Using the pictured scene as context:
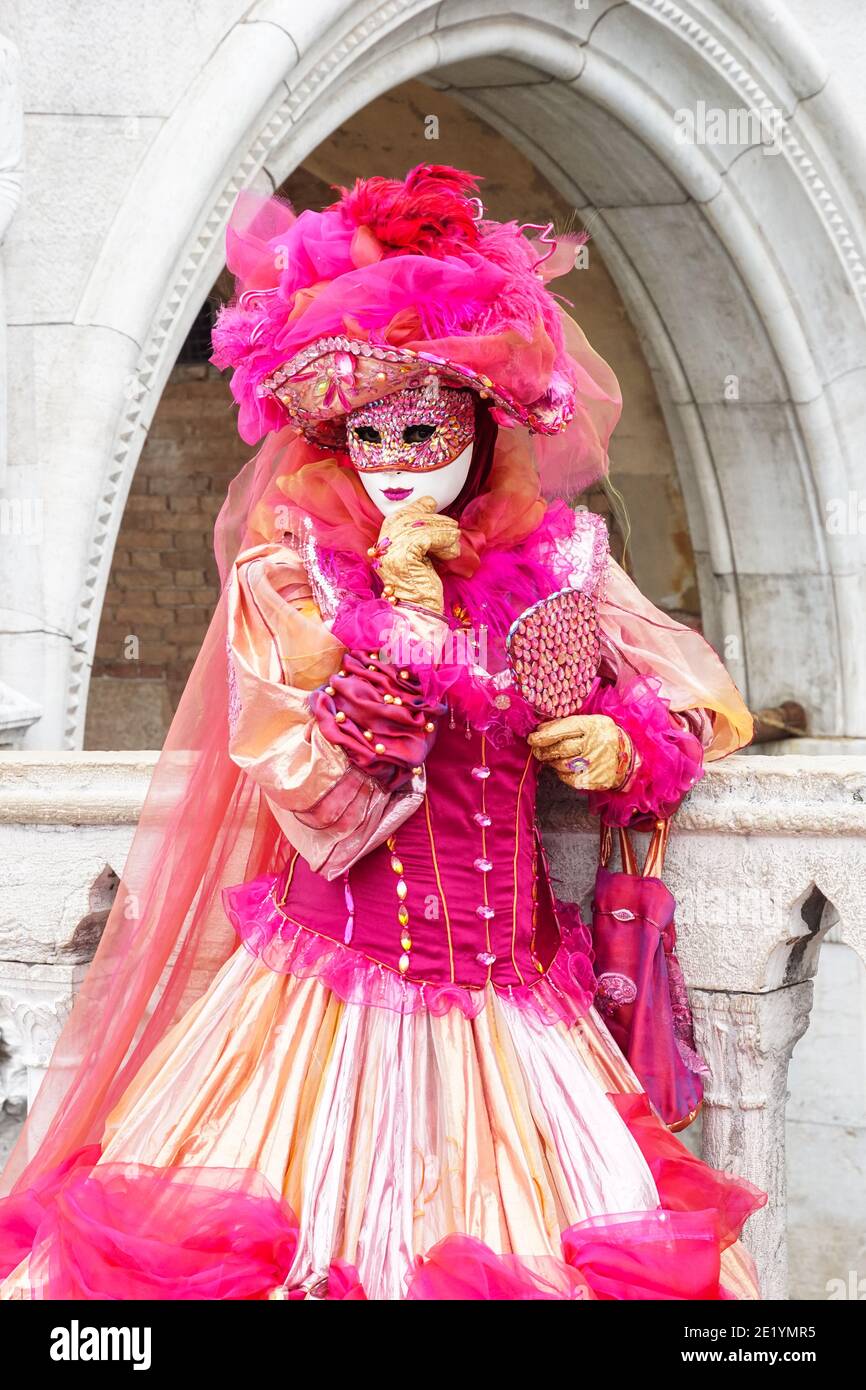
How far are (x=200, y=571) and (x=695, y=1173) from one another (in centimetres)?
566

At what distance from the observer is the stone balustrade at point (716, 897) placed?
6.60 feet

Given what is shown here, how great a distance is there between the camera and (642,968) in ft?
6.59

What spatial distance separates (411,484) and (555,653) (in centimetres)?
26

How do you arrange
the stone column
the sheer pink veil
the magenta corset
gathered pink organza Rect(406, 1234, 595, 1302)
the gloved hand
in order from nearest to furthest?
gathered pink organza Rect(406, 1234, 595, 1302)
the gloved hand
the magenta corset
the sheer pink veil
the stone column

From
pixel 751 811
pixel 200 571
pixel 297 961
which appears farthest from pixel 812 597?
pixel 297 961

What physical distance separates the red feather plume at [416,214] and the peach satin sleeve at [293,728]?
384 millimetres

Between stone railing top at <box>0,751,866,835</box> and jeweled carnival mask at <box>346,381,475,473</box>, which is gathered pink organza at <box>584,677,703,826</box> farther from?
jeweled carnival mask at <box>346,381,475,473</box>

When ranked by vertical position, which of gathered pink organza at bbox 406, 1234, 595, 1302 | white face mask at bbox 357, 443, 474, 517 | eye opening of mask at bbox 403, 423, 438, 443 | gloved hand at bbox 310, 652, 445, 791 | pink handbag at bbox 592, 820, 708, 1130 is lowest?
gathered pink organza at bbox 406, 1234, 595, 1302

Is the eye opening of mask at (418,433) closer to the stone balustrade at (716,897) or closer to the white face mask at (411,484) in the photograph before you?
the white face mask at (411,484)

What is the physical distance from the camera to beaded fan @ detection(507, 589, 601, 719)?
73.4 inches

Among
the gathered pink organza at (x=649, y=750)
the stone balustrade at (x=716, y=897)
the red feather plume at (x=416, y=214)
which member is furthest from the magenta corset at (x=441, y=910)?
the red feather plume at (x=416, y=214)

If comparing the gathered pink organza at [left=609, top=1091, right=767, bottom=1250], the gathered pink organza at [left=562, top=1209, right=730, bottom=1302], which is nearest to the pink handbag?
the gathered pink organza at [left=609, top=1091, right=767, bottom=1250]
